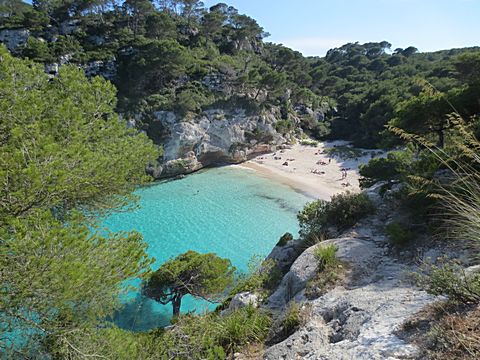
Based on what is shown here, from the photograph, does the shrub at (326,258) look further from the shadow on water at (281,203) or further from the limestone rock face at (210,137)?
the limestone rock face at (210,137)

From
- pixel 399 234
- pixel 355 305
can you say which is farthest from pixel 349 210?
pixel 355 305

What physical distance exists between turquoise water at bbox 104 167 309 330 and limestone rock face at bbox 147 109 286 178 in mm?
3333

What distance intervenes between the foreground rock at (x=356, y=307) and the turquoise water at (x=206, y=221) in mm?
6553

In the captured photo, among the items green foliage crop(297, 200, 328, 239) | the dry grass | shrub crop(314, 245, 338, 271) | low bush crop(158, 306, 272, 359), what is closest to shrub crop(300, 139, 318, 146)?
green foliage crop(297, 200, 328, 239)

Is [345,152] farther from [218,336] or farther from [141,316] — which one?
[218,336]

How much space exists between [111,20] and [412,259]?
56357mm

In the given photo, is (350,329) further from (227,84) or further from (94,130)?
(227,84)

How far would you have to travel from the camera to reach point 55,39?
3819 cm

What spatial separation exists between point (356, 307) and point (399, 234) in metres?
2.76

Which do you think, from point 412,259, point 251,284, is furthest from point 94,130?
point 412,259

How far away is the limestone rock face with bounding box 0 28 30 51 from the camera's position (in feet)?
117

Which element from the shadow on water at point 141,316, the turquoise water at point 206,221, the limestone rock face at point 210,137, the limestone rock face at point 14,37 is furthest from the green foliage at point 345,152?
the limestone rock face at point 14,37

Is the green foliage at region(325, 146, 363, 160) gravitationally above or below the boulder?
above

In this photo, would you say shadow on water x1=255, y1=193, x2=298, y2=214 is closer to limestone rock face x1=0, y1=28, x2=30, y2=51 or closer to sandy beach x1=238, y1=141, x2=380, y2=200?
sandy beach x1=238, y1=141, x2=380, y2=200
